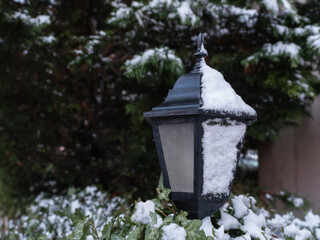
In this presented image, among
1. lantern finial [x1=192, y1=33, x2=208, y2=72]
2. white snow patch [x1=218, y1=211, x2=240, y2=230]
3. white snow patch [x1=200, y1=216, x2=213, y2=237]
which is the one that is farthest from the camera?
lantern finial [x1=192, y1=33, x2=208, y2=72]

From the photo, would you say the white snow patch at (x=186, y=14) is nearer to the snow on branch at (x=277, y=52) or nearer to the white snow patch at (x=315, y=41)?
the snow on branch at (x=277, y=52)

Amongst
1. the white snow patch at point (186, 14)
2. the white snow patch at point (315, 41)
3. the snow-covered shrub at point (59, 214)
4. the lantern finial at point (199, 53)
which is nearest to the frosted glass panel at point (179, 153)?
the lantern finial at point (199, 53)

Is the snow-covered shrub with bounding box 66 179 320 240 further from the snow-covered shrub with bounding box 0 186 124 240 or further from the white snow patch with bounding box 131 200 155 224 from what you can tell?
the snow-covered shrub with bounding box 0 186 124 240

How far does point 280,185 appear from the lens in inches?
188

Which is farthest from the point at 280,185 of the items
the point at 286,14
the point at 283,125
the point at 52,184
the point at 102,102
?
the point at 52,184

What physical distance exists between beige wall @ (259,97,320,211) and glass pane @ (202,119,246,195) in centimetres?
303

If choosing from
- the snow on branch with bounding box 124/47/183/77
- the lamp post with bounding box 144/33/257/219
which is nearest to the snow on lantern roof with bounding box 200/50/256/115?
the lamp post with bounding box 144/33/257/219

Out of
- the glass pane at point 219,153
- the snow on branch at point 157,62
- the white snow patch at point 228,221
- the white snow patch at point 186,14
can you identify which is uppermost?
the white snow patch at point 186,14

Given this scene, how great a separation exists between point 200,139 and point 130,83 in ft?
9.07

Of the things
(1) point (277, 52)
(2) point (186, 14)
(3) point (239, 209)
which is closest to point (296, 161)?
(1) point (277, 52)

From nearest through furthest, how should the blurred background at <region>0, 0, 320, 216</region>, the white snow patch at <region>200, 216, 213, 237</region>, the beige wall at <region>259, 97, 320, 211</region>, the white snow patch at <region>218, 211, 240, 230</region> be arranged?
the white snow patch at <region>200, 216, 213, 237</region> → the white snow patch at <region>218, 211, 240, 230</region> → the blurred background at <region>0, 0, 320, 216</region> → the beige wall at <region>259, 97, 320, 211</region>

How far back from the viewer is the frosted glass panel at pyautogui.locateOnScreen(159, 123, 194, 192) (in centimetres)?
151

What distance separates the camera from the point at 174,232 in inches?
52.9

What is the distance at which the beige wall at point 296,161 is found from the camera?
4.29 meters
